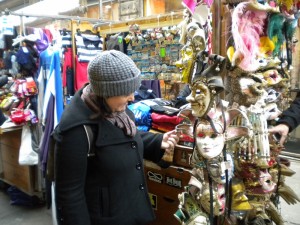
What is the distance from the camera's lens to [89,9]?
5.37m

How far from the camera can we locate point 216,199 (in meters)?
1.16

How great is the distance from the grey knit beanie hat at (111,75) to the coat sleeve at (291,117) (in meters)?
0.79

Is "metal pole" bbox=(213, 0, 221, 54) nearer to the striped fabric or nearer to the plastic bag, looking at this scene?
the striped fabric

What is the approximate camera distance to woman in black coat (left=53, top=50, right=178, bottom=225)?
1087 mm

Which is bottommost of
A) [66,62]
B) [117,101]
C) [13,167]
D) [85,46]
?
[13,167]

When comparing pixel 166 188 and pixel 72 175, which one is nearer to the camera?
pixel 72 175

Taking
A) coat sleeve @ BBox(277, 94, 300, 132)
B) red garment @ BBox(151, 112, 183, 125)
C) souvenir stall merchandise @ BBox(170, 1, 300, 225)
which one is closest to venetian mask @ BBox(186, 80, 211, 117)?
souvenir stall merchandise @ BBox(170, 1, 300, 225)

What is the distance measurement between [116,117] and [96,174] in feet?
0.79

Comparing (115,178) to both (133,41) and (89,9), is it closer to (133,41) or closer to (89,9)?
(133,41)

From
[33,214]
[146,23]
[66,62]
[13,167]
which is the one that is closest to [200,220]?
[146,23]

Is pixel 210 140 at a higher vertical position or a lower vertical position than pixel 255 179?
higher

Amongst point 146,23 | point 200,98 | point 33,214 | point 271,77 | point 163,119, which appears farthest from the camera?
point 33,214

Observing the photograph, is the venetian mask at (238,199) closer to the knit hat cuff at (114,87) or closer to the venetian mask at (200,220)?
the venetian mask at (200,220)

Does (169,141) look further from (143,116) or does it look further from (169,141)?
(143,116)
